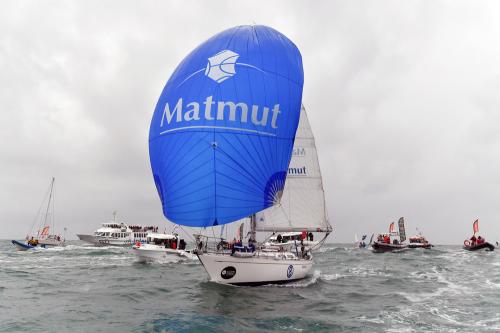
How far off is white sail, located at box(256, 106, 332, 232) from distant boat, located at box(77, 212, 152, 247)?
4594 centimetres

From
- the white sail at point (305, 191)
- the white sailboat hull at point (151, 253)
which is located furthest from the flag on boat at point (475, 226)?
the white sailboat hull at point (151, 253)

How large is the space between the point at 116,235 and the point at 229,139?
2241 inches

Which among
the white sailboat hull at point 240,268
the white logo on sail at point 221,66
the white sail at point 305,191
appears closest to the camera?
the white logo on sail at point 221,66

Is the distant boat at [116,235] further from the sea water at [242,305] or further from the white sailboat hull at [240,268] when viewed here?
the white sailboat hull at [240,268]

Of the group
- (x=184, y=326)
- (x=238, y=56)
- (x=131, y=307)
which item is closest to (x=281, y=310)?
(x=184, y=326)

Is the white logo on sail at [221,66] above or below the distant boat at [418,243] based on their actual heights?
above

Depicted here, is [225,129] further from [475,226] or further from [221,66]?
[475,226]

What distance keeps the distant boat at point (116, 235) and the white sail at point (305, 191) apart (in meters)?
45.9

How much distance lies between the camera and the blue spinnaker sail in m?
15.6

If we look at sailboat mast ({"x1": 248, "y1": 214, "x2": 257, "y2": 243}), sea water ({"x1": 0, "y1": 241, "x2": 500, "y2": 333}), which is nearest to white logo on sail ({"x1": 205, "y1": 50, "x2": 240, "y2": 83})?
sailboat mast ({"x1": 248, "y1": 214, "x2": 257, "y2": 243})

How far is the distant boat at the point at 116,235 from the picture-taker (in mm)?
65562

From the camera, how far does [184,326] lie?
1123cm

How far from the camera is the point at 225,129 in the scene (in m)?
16.3

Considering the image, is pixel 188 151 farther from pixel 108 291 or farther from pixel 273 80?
pixel 108 291
